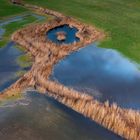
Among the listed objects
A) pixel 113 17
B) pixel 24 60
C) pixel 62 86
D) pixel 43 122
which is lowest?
pixel 24 60

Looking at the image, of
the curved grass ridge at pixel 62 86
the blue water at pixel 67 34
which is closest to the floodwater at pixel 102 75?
the curved grass ridge at pixel 62 86

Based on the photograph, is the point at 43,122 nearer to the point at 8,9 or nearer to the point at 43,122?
the point at 43,122

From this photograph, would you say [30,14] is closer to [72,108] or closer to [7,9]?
[7,9]

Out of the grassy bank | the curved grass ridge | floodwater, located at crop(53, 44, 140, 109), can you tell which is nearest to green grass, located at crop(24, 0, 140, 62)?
floodwater, located at crop(53, 44, 140, 109)

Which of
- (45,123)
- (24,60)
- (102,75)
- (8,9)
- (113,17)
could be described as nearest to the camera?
(45,123)

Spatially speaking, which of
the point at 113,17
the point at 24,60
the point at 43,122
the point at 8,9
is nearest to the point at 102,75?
the point at 24,60

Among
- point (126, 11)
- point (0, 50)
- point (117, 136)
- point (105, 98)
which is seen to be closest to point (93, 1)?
point (126, 11)
